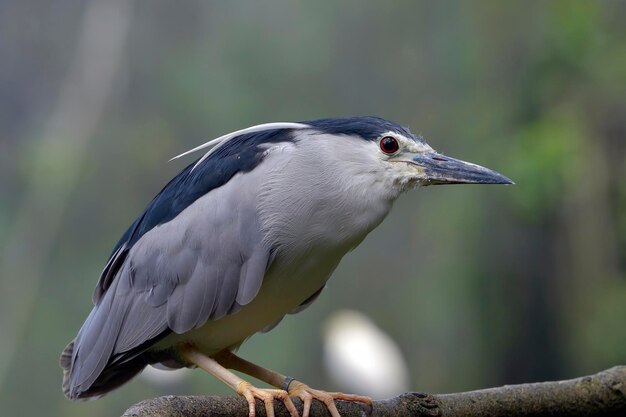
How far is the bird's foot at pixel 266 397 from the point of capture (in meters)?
1.73

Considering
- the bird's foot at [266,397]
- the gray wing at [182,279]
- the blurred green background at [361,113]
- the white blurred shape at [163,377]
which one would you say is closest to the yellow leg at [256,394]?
the bird's foot at [266,397]

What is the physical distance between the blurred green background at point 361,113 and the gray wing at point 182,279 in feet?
10.1

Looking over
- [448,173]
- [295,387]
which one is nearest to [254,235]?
[295,387]

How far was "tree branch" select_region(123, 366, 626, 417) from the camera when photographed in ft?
5.74

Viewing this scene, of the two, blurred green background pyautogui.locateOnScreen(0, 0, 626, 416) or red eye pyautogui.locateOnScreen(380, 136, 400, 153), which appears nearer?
red eye pyautogui.locateOnScreen(380, 136, 400, 153)

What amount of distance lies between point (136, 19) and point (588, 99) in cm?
287

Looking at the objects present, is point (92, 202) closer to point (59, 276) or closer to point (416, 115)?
point (59, 276)

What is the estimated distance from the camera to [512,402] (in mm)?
1799

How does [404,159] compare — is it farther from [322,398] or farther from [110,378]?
[110,378]

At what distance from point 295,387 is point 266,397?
0.17 meters

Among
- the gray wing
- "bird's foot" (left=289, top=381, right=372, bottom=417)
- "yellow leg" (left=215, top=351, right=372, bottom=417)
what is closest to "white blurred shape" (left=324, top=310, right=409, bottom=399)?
"yellow leg" (left=215, top=351, right=372, bottom=417)

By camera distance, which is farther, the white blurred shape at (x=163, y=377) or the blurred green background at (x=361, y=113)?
the white blurred shape at (x=163, y=377)

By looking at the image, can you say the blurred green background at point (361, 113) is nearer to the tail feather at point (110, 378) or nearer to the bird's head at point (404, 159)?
the tail feather at point (110, 378)

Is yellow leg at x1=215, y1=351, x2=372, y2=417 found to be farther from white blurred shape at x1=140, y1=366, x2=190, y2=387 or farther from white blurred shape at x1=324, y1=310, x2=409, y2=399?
white blurred shape at x1=324, y1=310, x2=409, y2=399
